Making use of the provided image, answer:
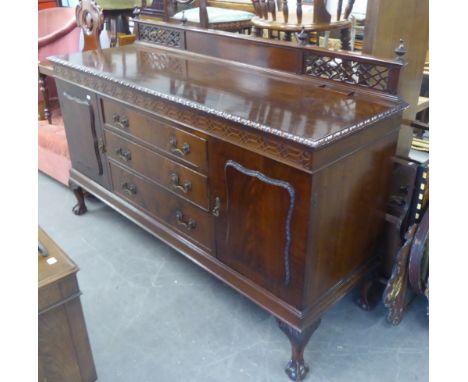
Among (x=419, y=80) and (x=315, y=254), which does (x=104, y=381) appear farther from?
(x=419, y=80)

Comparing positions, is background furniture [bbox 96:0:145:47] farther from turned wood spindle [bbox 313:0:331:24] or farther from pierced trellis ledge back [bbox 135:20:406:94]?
turned wood spindle [bbox 313:0:331:24]

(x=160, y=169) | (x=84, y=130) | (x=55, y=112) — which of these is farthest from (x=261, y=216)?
(x=55, y=112)

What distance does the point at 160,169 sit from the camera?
1706mm

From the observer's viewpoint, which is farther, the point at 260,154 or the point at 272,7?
the point at 272,7

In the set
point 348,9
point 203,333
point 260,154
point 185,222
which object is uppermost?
point 348,9

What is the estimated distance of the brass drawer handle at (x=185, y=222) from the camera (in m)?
1.67

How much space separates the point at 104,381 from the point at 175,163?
2.57 feet

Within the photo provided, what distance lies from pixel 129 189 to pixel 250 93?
77 cm

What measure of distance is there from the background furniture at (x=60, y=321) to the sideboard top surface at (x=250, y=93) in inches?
23.9

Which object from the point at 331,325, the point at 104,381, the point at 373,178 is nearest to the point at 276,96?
the point at 373,178

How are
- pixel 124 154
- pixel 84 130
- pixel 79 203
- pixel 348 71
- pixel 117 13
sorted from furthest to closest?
pixel 117 13, pixel 79 203, pixel 84 130, pixel 124 154, pixel 348 71

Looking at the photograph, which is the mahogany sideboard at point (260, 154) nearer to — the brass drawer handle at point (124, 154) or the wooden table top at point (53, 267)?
the brass drawer handle at point (124, 154)

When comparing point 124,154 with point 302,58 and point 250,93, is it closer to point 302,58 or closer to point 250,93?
point 250,93

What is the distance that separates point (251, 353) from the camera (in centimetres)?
157
